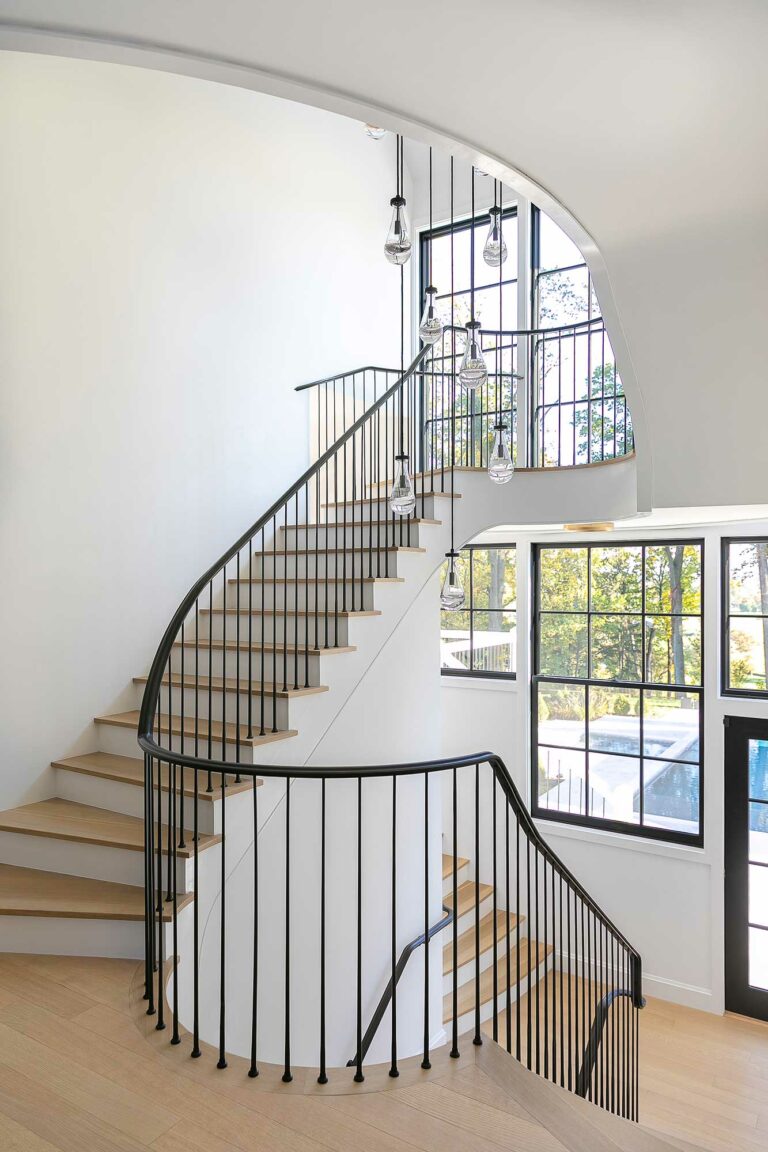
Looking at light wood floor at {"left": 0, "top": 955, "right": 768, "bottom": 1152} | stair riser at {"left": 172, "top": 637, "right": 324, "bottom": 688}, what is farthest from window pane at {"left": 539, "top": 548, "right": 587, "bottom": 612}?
light wood floor at {"left": 0, "top": 955, "right": 768, "bottom": 1152}

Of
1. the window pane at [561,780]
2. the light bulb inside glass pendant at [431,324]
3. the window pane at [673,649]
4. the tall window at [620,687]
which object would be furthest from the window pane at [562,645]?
the light bulb inside glass pendant at [431,324]

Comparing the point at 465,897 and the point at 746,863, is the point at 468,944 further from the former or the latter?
the point at 746,863

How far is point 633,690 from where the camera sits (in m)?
6.53

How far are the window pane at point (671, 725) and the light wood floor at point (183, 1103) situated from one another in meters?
4.45

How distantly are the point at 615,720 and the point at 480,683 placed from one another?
128cm

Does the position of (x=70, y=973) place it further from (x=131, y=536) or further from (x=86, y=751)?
(x=131, y=536)

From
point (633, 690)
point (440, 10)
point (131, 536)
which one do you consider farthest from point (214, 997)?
point (633, 690)

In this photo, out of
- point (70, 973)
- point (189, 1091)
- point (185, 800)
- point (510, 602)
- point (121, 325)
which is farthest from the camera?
point (510, 602)

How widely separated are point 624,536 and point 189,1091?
537 cm

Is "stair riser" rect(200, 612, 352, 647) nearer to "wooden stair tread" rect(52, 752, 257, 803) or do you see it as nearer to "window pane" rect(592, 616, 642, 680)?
"wooden stair tread" rect(52, 752, 257, 803)

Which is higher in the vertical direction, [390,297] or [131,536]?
[390,297]

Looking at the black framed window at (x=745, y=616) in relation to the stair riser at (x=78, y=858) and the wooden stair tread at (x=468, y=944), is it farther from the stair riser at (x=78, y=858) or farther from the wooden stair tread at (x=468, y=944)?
the stair riser at (x=78, y=858)

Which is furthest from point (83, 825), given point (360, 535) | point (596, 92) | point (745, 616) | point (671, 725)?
point (745, 616)

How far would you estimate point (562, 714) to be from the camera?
691 cm
